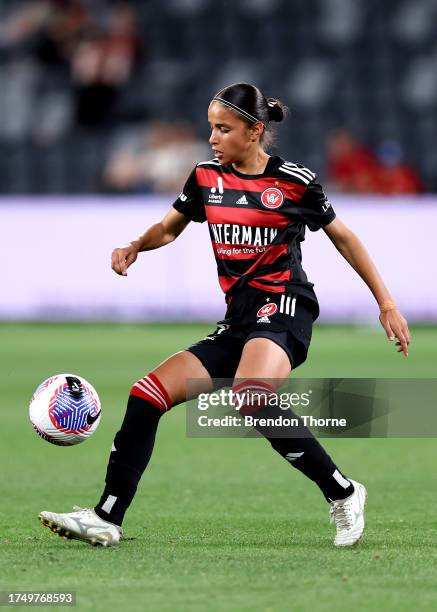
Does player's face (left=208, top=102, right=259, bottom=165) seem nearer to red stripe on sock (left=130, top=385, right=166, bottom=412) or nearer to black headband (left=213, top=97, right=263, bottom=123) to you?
black headband (left=213, top=97, right=263, bottom=123)

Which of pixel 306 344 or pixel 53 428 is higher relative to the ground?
pixel 306 344

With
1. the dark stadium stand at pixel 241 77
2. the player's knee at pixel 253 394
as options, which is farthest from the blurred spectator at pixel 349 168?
the player's knee at pixel 253 394

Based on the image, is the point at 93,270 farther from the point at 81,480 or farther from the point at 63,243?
the point at 81,480

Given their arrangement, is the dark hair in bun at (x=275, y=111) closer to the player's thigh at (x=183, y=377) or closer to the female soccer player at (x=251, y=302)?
the female soccer player at (x=251, y=302)

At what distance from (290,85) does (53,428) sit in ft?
57.4

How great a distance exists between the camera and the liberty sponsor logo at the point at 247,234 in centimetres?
620

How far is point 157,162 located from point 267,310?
1466 centimetres

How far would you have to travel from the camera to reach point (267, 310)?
6164mm

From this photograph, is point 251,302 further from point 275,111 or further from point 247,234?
point 275,111

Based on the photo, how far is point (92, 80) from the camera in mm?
22391

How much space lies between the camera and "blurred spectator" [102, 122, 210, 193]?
20.3m

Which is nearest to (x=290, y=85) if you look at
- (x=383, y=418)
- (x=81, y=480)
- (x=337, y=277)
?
(x=337, y=277)

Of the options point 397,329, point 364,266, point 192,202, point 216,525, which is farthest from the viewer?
point 216,525

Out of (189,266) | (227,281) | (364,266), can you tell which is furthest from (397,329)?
(189,266)
